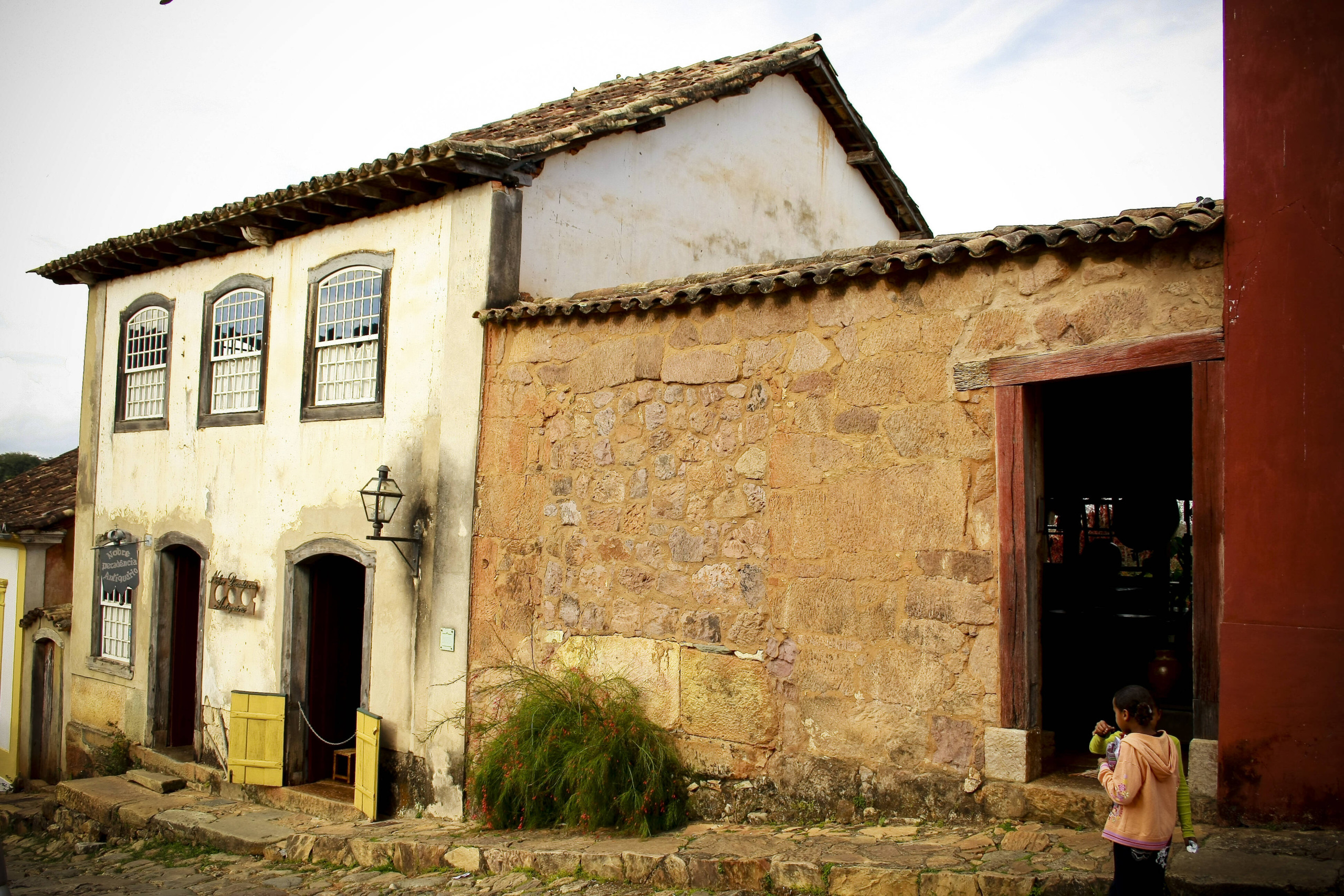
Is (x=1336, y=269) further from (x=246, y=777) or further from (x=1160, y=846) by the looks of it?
(x=246, y=777)

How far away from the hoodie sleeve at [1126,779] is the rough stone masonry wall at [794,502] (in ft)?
5.13

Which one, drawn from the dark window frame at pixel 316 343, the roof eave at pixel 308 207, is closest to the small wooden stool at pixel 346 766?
the dark window frame at pixel 316 343

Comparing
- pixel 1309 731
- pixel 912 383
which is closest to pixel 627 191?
pixel 912 383

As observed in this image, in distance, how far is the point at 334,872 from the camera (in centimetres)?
741

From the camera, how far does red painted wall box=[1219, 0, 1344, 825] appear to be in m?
4.29

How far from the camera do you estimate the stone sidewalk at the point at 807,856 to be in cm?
411

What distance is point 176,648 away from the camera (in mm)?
11516

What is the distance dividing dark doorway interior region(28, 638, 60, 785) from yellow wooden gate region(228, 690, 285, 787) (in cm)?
528

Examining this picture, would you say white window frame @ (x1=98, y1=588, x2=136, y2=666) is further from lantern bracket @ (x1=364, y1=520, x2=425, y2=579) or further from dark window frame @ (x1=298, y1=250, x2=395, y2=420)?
lantern bracket @ (x1=364, y1=520, x2=425, y2=579)

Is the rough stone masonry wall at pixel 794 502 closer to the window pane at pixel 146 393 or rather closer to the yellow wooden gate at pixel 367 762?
the yellow wooden gate at pixel 367 762

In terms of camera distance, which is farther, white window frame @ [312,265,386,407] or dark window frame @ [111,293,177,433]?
dark window frame @ [111,293,177,433]

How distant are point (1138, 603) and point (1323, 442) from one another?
15.9 ft

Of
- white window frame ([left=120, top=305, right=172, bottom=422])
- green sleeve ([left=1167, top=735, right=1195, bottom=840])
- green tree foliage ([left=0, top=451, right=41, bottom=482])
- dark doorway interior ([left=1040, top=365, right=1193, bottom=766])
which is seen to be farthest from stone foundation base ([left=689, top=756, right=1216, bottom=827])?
green tree foliage ([left=0, top=451, right=41, bottom=482])

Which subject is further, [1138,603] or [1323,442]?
[1138,603]
